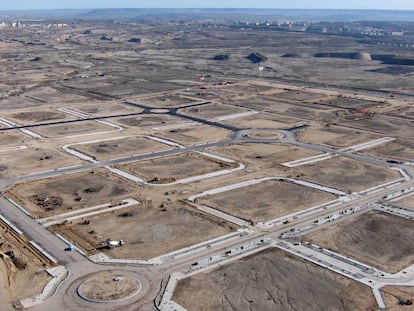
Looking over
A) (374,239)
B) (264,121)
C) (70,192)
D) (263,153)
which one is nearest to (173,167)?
(263,153)

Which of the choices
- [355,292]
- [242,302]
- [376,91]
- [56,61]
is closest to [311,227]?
[355,292]

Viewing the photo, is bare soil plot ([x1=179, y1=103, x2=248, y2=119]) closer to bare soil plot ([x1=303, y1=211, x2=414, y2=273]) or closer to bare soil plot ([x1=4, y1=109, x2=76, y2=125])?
bare soil plot ([x1=4, y1=109, x2=76, y2=125])

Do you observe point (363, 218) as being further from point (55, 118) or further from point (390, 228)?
point (55, 118)

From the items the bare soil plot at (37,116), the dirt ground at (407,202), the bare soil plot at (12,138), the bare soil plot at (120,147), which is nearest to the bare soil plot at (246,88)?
the bare soil plot at (37,116)

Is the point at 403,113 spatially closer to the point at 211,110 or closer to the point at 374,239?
the point at 211,110

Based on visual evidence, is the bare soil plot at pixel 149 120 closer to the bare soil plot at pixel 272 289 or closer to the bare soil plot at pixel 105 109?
the bare soil plot at pixel 105 109

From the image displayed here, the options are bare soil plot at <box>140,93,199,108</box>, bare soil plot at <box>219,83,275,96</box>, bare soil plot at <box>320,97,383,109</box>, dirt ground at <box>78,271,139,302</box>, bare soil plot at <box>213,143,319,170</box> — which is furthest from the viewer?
bare soil plot at <box>219,83,275,96</box>

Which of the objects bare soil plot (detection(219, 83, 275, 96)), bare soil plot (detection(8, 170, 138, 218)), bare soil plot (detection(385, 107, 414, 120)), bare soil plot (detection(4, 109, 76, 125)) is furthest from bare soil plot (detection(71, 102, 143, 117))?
bare soil plot (detection(385, 107, 414, 120))

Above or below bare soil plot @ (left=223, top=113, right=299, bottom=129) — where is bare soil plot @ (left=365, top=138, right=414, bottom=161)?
above
